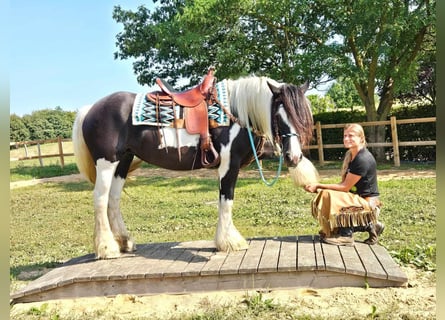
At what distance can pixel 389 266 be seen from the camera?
148 inches

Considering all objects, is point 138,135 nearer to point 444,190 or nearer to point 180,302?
point 180,302

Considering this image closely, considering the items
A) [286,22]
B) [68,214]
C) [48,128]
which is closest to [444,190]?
[68,214]

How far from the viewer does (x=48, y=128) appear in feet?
86.3

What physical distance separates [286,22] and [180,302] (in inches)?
520

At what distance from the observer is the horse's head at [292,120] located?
3.84 meters

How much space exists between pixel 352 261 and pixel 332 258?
18cm

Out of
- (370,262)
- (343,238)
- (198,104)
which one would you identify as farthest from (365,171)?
(198,104)

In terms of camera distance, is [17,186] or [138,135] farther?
[17,186]

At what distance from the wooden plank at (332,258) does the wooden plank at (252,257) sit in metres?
0.64

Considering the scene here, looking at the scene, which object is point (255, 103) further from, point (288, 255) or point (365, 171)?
point (288, 255)

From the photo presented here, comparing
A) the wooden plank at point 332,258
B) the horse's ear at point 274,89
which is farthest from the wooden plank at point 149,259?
the horse's ear at point 274,89

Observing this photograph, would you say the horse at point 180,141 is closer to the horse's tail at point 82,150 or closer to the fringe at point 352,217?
the horse's tail at point 82,150

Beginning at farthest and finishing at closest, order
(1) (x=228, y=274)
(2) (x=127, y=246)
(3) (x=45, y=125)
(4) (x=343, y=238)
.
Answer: (3) (x=45, y=125)
(2) (x=127, y=246)
(4) (x=343, y=238)
(1) (x=228, y=274)

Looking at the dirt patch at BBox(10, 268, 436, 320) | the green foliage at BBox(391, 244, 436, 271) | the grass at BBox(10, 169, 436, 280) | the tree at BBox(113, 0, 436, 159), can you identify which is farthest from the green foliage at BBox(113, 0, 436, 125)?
the dirt patch at BBox(10, 268, 436, 320)
